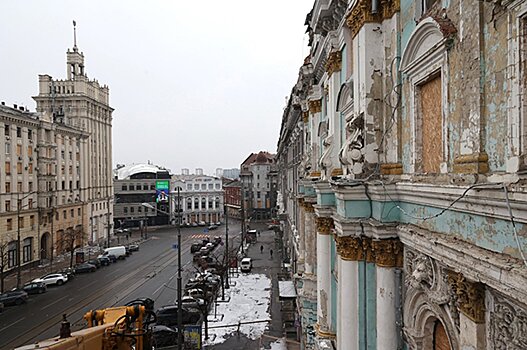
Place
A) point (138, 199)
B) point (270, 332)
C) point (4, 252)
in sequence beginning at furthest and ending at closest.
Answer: point (138, 199)
point (4, 252)
point (270, 332)

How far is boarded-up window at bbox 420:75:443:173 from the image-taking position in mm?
6855

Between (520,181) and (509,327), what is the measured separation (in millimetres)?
1659

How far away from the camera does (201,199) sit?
101 m

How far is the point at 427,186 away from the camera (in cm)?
659

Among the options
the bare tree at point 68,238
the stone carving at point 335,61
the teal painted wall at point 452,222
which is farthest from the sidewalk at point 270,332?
the bare tree at point 68,238

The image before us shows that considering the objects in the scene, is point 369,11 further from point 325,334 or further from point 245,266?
point 245,266

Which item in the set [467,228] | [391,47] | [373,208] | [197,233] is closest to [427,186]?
[467,228]

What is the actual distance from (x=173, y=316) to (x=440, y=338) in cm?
2548

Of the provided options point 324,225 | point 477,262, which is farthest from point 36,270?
point 477,262

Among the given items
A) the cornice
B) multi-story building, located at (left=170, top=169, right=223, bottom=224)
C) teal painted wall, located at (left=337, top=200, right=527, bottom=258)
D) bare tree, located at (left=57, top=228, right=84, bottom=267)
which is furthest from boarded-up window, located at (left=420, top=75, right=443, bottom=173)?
multi-story building, located at (left=170, top=169, right=223, bottom=224)

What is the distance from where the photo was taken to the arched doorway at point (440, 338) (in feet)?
22.0

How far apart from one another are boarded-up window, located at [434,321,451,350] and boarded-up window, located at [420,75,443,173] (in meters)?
2.52

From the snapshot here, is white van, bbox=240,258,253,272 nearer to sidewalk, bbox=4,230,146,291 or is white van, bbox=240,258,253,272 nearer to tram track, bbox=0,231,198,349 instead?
tram track, bbox=0,231,198,349

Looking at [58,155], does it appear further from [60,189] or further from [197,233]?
[197,233]
